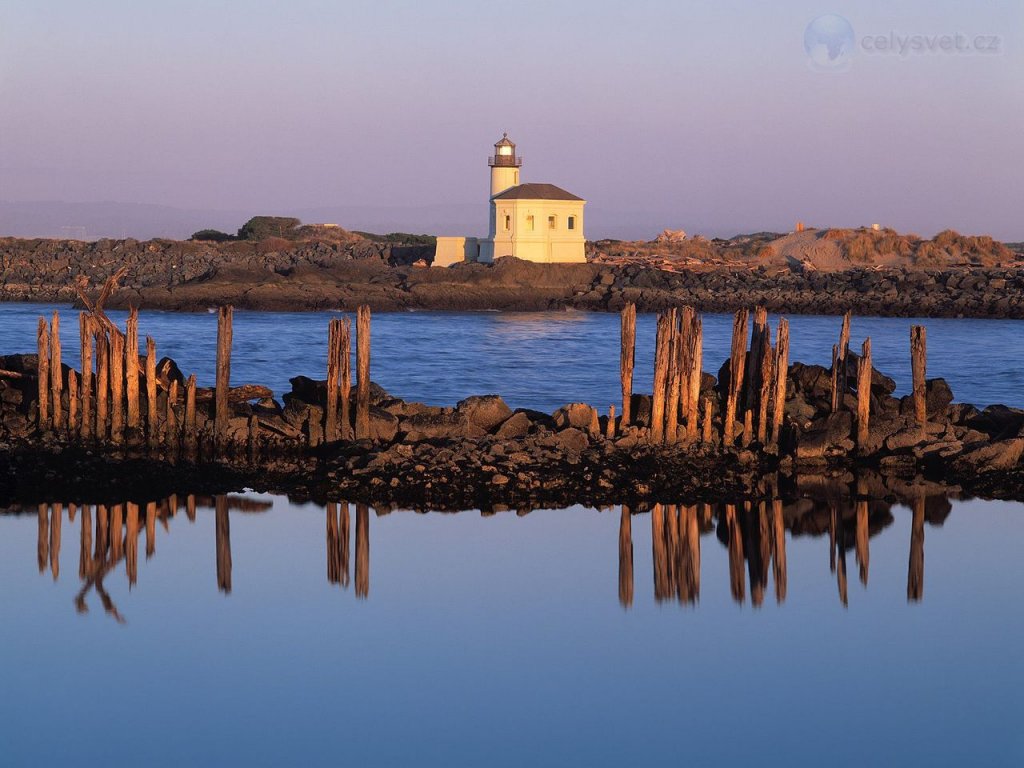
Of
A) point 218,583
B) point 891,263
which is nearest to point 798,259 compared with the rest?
point 891,263

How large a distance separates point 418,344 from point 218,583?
29630mm

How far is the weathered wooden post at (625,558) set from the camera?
11.1 m

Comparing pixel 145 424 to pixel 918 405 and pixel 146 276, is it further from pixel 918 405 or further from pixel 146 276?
pixel 146 276

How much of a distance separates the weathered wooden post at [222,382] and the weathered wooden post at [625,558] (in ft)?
15.6

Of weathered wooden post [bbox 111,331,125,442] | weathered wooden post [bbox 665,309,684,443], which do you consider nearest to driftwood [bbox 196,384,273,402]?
weathered wooden post [bbox 111,331,125,442]

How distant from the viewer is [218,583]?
37.0 ft

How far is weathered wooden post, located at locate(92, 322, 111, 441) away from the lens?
16.0m

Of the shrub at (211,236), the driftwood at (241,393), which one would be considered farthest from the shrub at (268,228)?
the driftwood at (241,393)

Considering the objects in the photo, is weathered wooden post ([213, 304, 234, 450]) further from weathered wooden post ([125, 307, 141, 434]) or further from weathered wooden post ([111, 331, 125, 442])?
weathered wooden post ([111, 331, 125, 442])

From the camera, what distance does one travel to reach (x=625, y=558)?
12188 millimetres

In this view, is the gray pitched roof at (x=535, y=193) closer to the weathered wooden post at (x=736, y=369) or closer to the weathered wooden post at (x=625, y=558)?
the weathered wooden post at (x=736, y=369)

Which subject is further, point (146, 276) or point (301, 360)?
point (146, 276)

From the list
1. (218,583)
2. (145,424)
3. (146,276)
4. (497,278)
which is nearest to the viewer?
(218,583)

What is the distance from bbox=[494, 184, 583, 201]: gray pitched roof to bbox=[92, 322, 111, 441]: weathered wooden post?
43.0m
